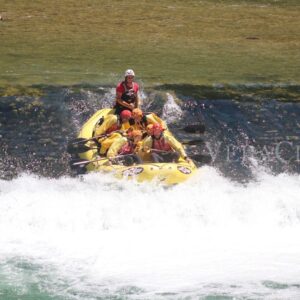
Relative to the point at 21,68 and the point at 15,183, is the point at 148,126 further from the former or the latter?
the point at 21,68

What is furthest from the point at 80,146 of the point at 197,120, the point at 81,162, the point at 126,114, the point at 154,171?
the point at 197,120

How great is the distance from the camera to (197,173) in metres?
18.4

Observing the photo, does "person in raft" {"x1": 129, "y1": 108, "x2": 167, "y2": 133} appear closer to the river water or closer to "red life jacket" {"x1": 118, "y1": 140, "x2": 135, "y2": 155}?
"red life jacket" {"x1": 118, "y1": 140, "x2": 135, "y2": 155}

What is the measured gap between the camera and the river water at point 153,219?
47.5 feet

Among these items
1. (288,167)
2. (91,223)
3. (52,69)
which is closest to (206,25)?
(52,69)

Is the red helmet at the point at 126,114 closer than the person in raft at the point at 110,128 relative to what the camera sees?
No

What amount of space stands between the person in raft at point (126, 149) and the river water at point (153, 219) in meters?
0.55

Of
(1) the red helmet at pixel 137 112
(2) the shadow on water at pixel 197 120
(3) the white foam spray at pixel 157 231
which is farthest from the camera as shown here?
(2) the shadow on water at pixel 197 120

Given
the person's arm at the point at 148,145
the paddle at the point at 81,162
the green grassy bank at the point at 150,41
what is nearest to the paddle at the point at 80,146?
the paddle at the point at 81,162

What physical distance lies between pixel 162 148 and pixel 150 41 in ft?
47.1

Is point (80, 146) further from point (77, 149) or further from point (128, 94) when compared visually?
point (128, 94)

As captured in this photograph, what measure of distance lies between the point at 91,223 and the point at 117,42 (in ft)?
52.3

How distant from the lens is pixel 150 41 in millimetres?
32750

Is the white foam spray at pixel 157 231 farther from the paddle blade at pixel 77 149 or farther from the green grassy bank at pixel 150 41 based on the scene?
the green grassy bank at pixel 150 41
